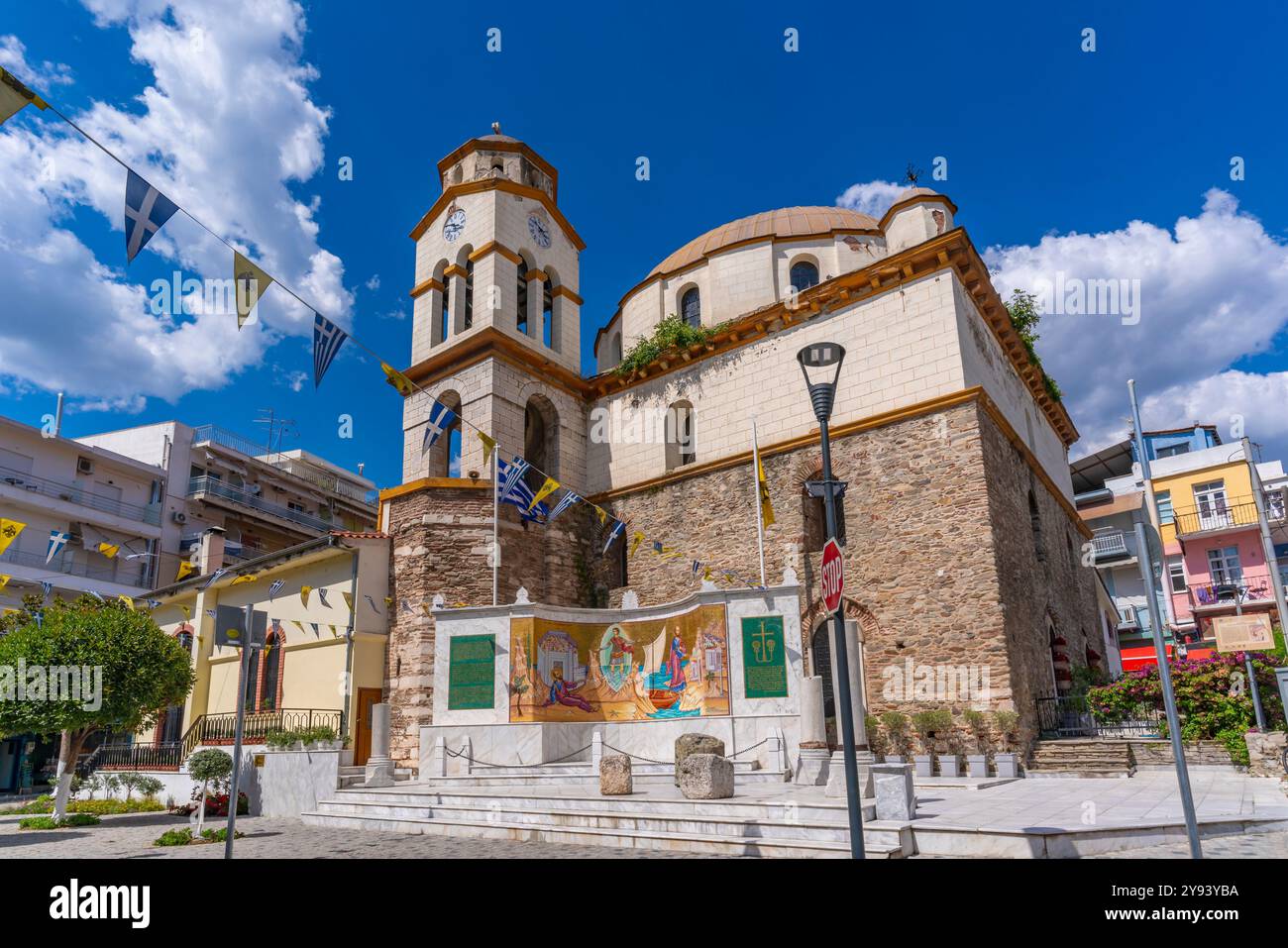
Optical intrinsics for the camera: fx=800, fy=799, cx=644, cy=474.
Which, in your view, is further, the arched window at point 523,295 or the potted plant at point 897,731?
the arched window at point 523,295

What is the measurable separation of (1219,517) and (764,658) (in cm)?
2757

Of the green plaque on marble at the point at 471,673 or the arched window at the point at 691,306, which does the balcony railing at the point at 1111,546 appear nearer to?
the arched window at the point at 691,306

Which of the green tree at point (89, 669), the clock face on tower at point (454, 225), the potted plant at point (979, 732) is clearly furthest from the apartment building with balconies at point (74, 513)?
the potted plant at point (979, 732)

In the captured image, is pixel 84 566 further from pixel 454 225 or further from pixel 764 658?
pixel 764 658

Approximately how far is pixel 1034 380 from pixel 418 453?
729 inches

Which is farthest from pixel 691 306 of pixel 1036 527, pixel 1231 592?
pixel 1231 592

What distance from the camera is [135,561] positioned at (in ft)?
107

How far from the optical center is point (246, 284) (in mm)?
10039

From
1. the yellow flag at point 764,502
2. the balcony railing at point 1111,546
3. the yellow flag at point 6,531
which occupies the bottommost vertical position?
the yellow flag at point 6,531

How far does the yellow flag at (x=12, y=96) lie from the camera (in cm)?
704

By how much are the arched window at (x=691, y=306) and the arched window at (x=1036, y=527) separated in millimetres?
10891

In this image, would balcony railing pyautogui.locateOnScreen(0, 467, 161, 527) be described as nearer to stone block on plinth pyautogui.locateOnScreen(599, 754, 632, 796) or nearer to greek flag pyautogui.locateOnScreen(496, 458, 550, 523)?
greek flag pyautogui.locateOnScreen(496, 458, 550, 523)

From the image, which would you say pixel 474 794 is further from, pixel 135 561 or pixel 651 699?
pixel 135 561
